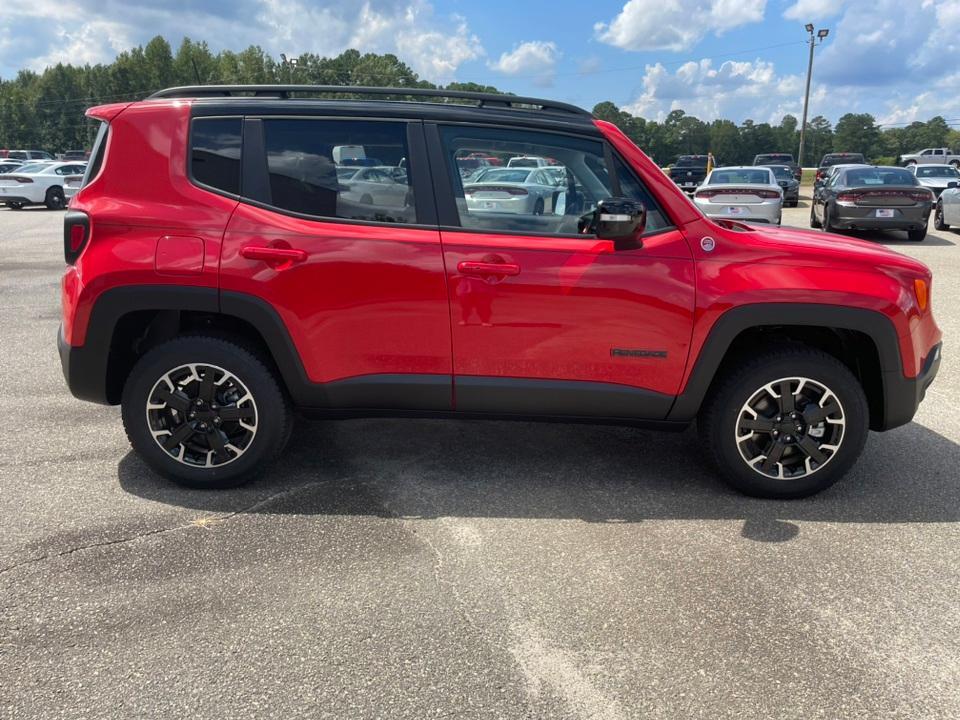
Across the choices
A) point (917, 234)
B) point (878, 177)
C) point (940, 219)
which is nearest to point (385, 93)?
point (878, 177)

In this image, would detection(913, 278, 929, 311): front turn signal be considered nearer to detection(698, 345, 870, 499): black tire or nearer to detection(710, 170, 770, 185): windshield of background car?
detection(698, 345, 870, 499): black tire

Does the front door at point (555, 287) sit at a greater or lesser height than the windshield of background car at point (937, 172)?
lesser

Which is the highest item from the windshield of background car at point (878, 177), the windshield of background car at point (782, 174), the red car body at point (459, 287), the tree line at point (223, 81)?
the tree line at point (223, 81)

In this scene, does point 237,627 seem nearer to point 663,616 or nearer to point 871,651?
point 663,616

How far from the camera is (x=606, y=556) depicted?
10.6 ft

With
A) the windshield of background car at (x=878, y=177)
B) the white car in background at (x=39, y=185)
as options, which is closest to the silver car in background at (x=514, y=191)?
the windshield of background car at (x=878, y=177)

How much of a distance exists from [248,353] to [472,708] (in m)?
2.04

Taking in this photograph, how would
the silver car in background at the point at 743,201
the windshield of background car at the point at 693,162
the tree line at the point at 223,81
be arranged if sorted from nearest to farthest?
the silver car in background at the point at 743,201, the windshield of background car at the point at 693,162, the tree line at the point at 223,81

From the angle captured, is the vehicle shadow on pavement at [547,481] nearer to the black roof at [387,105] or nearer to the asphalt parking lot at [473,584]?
the asphalt parking lot at [473,584]

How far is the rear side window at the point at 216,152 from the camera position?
3.61 meters

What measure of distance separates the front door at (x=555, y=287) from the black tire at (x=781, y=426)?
0.29 m

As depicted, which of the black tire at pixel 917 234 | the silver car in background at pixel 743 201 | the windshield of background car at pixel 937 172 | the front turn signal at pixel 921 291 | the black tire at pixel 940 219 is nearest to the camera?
the front turn signal at pixel 921 291

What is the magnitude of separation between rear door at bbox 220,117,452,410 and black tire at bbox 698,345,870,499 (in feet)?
4.41

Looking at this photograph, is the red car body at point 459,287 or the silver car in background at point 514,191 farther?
the silver car in background at point 514,191
